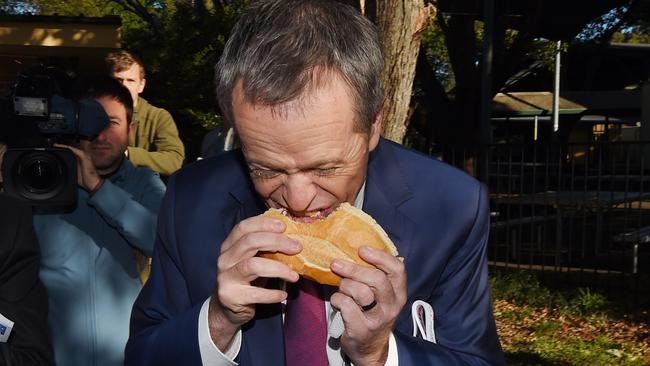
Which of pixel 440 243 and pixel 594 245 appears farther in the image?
pixel 594 245

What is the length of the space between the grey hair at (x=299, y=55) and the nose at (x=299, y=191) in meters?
0.16

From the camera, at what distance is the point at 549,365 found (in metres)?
6.44

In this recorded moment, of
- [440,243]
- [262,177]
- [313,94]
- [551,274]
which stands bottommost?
[551,274]

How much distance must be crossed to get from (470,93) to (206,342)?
47.3 ft

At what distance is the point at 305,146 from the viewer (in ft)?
5.68

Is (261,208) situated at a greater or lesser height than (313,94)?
lesser

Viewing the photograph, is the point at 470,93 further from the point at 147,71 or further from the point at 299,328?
the point at 299,328

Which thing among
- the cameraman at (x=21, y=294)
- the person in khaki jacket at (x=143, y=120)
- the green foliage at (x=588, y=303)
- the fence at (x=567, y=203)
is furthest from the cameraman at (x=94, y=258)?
the fence at (x=567, y=203)

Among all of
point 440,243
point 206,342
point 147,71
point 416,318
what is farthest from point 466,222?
point 147,71

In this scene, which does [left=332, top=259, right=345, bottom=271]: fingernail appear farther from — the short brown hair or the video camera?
the short brown hair

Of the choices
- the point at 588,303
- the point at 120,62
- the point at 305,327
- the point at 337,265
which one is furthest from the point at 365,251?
the point at 588,303

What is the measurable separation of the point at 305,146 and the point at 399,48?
4007 millimetres

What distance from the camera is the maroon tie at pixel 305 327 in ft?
6.21

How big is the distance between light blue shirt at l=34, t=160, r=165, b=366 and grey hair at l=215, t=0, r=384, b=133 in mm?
1460
